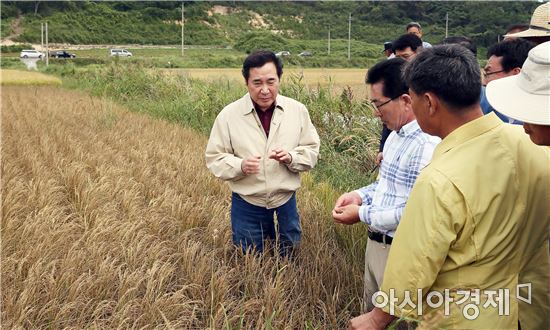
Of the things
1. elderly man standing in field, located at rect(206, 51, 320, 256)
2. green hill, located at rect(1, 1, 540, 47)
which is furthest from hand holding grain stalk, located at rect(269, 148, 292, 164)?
green hill, located at rect(1, 1, 540, 47)

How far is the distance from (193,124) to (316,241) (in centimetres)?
551

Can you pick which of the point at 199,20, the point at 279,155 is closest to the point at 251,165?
the point at 279,155

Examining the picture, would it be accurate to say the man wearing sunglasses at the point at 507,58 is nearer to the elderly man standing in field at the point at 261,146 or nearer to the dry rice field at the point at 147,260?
the elderly man standing in field at the point at 261,146

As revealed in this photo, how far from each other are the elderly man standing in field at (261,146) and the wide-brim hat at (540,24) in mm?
1427

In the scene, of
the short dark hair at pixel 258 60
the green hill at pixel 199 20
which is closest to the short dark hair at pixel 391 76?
the short dark hair at pixel 258 60

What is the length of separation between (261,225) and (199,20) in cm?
4808

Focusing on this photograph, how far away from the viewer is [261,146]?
260 centimetres

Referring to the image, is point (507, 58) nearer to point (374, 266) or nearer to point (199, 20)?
point (374, 266)

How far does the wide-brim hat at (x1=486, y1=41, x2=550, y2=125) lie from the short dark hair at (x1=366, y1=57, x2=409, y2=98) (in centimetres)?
50

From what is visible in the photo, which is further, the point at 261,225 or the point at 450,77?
the point at 261,225

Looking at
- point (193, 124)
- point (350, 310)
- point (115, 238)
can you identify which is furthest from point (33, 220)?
point (193, 124)

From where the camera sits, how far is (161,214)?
11.0 ft

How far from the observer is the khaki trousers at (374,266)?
6.39 feet

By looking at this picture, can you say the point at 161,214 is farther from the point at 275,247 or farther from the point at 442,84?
the point at 442,84
